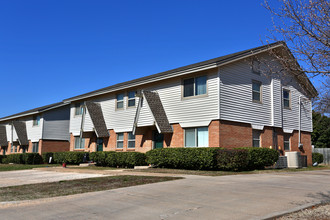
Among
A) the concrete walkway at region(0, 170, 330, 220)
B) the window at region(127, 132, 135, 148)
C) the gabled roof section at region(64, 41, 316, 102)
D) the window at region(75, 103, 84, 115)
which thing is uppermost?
the gabled roof section at region(64, 41, 316, 102)

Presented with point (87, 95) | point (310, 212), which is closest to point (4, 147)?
point (87, 95)

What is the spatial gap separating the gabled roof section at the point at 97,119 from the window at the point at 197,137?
854cm

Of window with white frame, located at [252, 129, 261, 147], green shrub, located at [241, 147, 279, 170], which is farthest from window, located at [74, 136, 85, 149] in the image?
green shrub, located at [241, 147, 279, 170]

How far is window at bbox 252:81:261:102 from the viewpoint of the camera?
2092 cm

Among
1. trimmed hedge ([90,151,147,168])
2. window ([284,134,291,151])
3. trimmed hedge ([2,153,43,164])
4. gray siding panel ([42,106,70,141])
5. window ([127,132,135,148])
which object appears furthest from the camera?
gray siding panel ([42,106,70,141])

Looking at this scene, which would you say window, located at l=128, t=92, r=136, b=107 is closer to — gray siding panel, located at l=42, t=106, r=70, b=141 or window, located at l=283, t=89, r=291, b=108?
window, located at l=283, t=89, r=291, b=108

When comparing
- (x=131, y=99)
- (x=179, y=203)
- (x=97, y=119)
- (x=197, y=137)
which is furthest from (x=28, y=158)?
(x=179, y=203)

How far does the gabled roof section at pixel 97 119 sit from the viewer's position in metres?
25.8

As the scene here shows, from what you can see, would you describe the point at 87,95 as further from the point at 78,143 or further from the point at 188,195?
the point at 188,195

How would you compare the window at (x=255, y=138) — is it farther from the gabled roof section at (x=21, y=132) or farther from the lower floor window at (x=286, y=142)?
the gabled roof section at (x=21, y=132)

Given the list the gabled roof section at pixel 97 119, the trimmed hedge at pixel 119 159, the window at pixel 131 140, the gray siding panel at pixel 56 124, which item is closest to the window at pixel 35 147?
the gray siding panel at pixel 56 124

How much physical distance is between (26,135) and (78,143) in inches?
390

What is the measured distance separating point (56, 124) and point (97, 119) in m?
9.93

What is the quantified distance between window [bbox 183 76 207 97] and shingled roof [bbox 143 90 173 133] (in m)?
1.98
